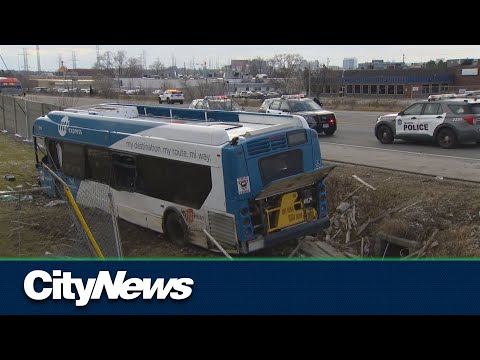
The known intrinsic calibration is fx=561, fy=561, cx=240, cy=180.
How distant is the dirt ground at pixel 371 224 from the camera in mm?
11078

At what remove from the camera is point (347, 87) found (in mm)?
81562

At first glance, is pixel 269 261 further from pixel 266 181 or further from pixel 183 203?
pixel 183 203

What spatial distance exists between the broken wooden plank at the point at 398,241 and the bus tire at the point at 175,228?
14.3 feet

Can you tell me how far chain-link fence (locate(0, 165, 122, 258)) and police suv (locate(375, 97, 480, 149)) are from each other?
11705 millimetres

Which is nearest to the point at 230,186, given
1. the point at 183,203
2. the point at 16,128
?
the point at 183,203

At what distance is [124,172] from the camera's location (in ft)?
40.8

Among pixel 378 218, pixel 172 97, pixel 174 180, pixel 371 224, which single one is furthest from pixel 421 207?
pixel 172 97

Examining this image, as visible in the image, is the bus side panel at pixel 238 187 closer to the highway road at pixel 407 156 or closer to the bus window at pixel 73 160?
the bus window at pixel 73 160

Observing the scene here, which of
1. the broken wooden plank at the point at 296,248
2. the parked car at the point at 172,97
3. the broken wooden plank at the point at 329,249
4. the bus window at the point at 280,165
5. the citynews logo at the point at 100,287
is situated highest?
the parked car at the point at 172,97

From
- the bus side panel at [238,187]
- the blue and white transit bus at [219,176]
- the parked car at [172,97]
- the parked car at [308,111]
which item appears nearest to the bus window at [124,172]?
the blue and white transit bus at [219,176]

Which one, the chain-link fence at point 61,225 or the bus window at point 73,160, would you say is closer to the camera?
the chain-link fence at point 61,225

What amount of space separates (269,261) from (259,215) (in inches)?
162

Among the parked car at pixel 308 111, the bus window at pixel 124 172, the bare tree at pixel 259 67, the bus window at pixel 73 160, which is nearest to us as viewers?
the bus window at pixel 124 172

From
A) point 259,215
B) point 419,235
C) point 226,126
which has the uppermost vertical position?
point 226,126
